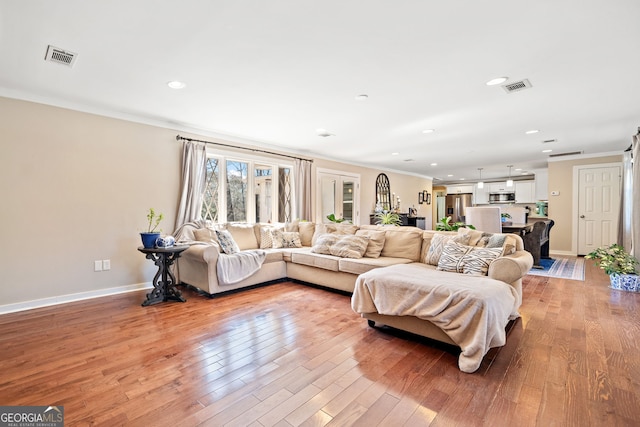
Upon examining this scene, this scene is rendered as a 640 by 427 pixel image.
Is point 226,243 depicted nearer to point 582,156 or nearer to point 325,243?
point 325,243

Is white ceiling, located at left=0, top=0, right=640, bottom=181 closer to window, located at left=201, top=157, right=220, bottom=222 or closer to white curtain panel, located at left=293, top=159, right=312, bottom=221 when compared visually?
window, located at left=201, top=157, right=220, bottom=222

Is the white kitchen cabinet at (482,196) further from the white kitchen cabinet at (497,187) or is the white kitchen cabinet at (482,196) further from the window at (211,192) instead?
the window at (211,192)

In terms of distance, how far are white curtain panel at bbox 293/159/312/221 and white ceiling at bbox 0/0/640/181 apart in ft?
5.59

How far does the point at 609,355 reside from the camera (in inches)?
86.4

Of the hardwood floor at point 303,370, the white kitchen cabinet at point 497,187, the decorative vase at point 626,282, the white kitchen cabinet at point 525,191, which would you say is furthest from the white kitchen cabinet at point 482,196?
the hardwood floor at point 303,370

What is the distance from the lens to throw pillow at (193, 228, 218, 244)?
13.7 ft

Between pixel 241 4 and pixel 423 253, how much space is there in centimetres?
325

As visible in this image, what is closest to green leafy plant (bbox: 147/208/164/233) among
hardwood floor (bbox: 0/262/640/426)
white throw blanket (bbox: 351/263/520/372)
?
hardwood floor (bbox: 0/262/640/426)

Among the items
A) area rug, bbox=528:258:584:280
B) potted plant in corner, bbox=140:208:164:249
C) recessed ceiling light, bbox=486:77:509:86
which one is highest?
recessed ceiling light, bbox=486:77:509:86

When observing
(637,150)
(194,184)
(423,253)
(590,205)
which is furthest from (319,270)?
(590,205)

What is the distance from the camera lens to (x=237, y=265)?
12.8 feet

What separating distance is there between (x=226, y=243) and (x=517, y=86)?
13.1 feet

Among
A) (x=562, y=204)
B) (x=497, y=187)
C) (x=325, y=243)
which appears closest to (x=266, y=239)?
(x=325, y=243)

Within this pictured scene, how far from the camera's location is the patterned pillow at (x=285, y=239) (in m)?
4.86
